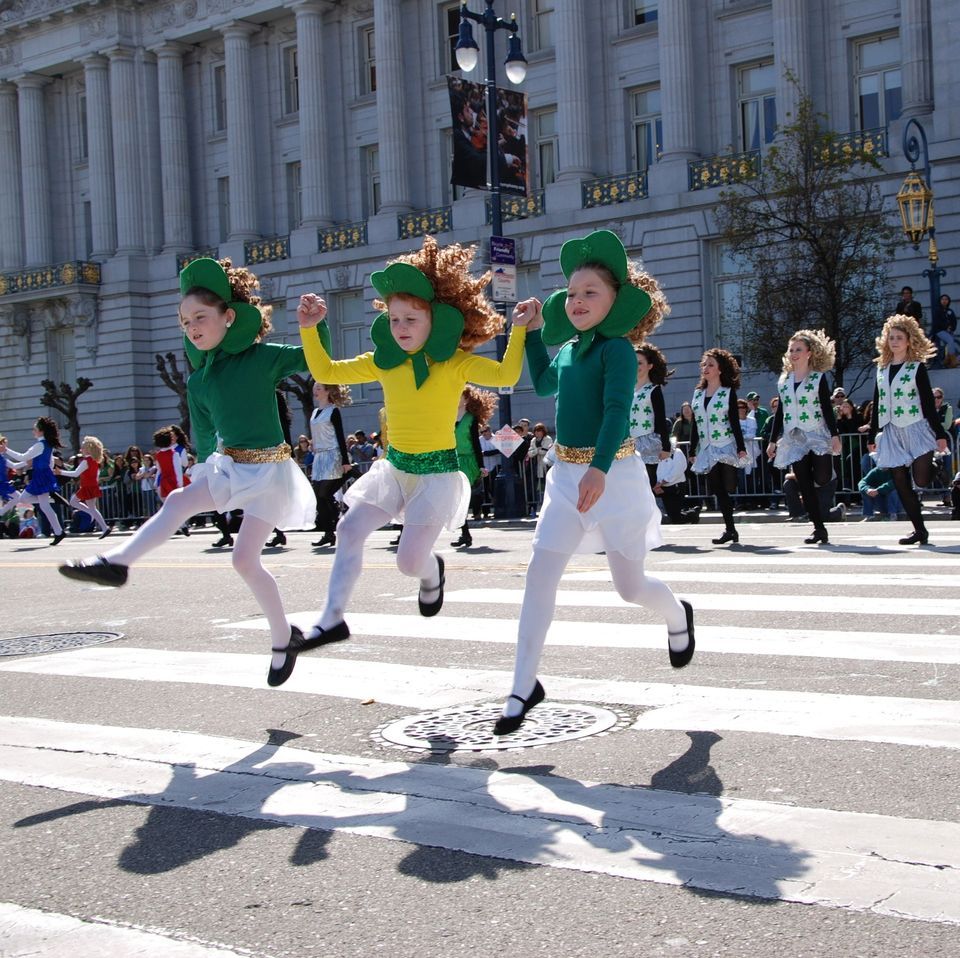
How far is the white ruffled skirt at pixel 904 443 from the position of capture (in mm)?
12750

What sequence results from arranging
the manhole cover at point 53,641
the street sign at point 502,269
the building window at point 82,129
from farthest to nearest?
the building window at point 82,129 → the street sign at point 502,269 → the manhole cover at point 53,641

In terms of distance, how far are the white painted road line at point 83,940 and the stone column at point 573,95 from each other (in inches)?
1477

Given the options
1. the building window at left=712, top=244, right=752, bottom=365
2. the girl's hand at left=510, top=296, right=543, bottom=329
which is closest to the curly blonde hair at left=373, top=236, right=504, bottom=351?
the girl's hand at left=510, top=296, right=543, bottom=329

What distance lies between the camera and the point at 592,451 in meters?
5.83

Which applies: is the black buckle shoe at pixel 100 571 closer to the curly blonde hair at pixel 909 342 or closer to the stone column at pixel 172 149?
the curly blonde hair at pixel 909 342

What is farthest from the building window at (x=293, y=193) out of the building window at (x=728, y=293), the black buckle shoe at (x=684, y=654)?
the black buckle shoe at (x=684, y=654)

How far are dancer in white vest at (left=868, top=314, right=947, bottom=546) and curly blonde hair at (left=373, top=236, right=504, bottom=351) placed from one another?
22.4 feet

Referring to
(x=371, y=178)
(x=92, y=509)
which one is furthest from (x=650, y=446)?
(x=371, y=178)

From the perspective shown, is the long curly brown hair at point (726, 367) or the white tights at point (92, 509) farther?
the white tights at point (92, 509)

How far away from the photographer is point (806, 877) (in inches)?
145

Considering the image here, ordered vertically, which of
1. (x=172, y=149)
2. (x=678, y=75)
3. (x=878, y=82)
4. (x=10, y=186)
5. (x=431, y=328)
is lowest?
(x=431, y=328)

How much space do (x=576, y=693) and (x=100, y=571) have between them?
2.09 m

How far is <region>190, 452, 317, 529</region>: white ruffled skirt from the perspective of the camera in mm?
6535

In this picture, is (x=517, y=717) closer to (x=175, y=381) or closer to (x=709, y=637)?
(x=709, y=637)
